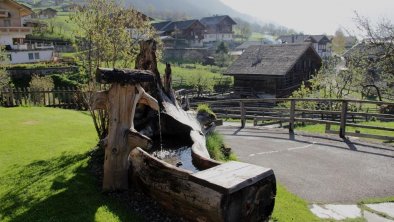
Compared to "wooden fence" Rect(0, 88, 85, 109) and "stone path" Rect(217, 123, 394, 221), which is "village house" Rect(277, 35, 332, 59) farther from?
"stone path" Rect(217, 123, 394, 221)

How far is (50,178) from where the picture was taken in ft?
23.3

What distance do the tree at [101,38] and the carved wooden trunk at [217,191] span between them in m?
3.85

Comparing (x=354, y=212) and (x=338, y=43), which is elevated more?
(x=338, y=43)

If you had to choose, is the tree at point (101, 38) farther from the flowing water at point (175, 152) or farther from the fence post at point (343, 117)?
the fence post at point (343, 117)

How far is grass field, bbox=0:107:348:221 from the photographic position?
18.6 feet

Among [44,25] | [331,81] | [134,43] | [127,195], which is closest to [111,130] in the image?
[127,195]

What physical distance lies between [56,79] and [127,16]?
27459mm

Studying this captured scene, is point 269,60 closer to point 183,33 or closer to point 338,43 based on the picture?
point 183,33

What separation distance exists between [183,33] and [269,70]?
51.3m

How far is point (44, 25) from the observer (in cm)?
6906

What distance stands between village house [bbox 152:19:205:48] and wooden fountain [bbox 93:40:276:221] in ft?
231

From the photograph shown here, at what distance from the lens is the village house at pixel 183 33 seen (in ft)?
257

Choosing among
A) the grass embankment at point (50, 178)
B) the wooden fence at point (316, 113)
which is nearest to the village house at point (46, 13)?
the wooden fence at point (316, 113)

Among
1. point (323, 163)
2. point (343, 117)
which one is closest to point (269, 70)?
point (343, 117)
